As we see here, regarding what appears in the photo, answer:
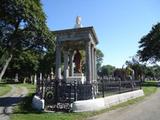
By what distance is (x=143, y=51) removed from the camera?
68.6 m

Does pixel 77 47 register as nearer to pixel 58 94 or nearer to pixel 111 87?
pixel 111 87

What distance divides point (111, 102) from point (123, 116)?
3831mm

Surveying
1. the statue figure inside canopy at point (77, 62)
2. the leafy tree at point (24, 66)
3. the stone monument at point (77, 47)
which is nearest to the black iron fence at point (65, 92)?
the stone monument at point (77, 47)

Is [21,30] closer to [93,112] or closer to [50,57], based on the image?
[93,112]

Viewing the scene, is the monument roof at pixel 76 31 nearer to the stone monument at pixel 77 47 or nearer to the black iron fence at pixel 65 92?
the stone monument at pixel 77 47

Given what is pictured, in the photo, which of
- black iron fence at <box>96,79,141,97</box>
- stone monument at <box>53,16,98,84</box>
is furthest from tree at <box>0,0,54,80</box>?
black iron fence at <box>96,79,141,97</box>

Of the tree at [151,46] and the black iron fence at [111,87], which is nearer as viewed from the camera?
the black iron fence at [111,87]

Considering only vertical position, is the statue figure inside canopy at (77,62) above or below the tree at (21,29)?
below

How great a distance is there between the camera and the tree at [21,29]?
A: 100 ft

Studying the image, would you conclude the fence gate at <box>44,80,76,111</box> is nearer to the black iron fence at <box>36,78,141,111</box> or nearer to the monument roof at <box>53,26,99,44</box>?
the black iron fence at <box>36,78,141,111</box>

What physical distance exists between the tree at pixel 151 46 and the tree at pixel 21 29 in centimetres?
3779

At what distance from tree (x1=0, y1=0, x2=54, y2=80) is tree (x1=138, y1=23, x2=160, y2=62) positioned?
37792mm

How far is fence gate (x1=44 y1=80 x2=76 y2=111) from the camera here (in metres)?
14.9

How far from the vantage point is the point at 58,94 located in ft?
51.3
